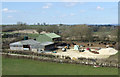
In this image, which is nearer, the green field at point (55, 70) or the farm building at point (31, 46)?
the green field at point (55, 70)

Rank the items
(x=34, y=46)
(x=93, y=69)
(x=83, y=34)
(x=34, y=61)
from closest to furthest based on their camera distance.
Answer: (x=93, y=69) < (x=34, y=61) < (x=34, y=46) < (x=83, y=34)

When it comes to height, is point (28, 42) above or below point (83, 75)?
above

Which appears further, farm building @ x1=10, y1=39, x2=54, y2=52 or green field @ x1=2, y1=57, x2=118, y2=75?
farm building @ x1=10, y1=39, x2=54, y2=52

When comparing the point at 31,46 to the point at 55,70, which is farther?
the point at 31,46

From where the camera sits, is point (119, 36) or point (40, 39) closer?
point (119, 36)

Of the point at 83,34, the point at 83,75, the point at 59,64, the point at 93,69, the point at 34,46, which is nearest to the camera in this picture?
the point at 83,75

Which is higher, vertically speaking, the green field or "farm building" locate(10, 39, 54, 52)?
"farm building" locate(10, 39, 54, 52)

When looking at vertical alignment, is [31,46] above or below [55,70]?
above

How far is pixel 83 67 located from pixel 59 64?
3289 mm

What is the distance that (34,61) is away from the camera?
75.5 ft

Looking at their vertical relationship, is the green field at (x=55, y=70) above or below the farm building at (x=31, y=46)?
below

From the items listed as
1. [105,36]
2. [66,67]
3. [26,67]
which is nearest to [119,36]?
[105,36]

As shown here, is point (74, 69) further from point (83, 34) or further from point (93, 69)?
point (83, 34)

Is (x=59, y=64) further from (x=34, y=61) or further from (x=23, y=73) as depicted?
(x=23, y=73)
